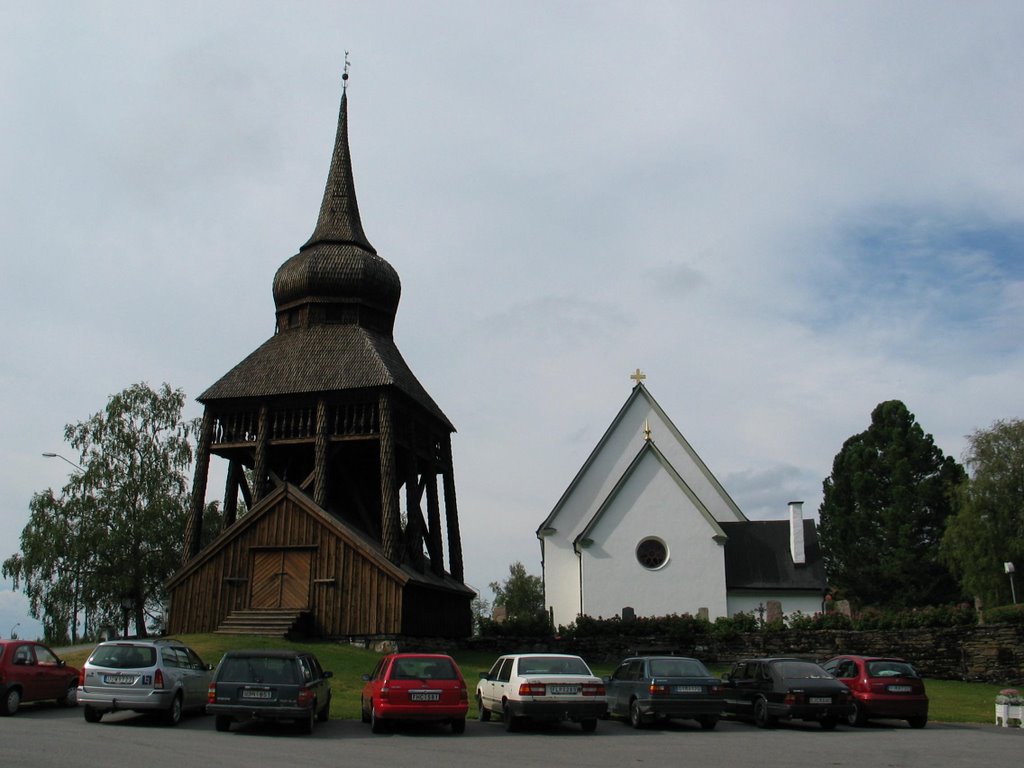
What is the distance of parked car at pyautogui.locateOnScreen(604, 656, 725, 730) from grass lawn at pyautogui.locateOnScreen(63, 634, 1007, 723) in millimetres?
3385

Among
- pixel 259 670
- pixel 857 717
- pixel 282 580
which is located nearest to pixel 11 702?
pixel 259 670

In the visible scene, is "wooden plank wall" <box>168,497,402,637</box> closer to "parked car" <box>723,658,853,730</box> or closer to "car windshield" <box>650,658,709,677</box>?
"parked car" <box>723,658,853,730</box>

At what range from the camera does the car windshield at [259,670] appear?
49.3 ft

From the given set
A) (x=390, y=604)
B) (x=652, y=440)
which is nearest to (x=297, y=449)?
(x=390, y=604)

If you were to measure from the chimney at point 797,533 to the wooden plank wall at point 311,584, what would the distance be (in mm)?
18674

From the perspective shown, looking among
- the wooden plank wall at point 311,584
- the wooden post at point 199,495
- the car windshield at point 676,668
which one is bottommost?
the car windshield at point 676,668

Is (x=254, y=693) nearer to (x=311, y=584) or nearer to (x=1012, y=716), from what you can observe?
(x=1012, y=716)

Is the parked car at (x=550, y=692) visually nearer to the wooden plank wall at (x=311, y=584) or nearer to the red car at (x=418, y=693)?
the red car at (x=418, y=693)

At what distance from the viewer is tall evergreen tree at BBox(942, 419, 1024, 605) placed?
46.9 meters

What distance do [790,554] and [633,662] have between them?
83.0ft

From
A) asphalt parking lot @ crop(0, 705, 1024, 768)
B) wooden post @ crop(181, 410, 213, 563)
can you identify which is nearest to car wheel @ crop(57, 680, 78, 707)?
asphalt parking lot @ crop(0, 705, 1024, 768)

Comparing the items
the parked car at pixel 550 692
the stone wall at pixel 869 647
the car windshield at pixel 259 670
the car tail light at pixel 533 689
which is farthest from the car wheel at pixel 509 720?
the stone wall at pixel 869 647

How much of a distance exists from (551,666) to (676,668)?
2.59 meters

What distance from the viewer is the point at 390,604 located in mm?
31094
